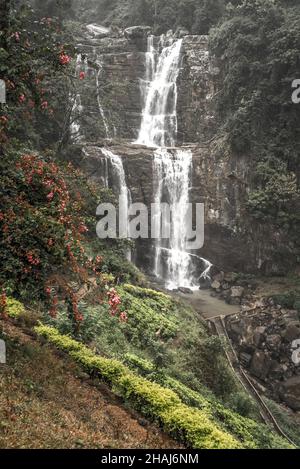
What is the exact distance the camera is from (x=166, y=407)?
8.08 m

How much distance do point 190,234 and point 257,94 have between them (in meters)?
9.74

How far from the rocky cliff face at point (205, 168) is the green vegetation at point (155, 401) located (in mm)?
16562

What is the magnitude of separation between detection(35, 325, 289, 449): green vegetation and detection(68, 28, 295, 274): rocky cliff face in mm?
16562

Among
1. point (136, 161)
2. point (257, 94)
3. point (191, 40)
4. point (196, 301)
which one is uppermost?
point (191, 40)

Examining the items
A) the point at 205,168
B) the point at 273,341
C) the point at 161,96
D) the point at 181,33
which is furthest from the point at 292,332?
the point at 181,33

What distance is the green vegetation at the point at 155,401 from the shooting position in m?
7.40

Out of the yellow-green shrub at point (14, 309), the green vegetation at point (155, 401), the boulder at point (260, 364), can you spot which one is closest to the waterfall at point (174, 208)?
the boulder at point (260, 364)

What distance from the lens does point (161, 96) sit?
33750 mm

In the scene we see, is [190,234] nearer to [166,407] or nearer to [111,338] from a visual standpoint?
[111,338]

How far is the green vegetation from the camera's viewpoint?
291 inches

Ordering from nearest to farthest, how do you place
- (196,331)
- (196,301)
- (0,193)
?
(0,193) < (196,331) < (196,301)

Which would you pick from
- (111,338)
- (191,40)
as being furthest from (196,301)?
(191,40)

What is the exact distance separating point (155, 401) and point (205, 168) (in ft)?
71.2
